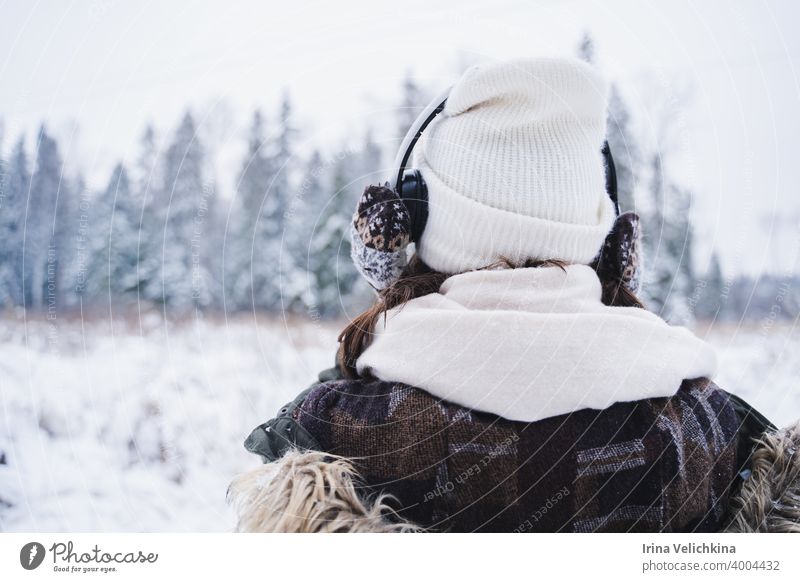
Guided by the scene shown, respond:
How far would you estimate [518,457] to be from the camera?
53cm

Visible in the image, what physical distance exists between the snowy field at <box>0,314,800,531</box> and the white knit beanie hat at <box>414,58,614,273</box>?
11.6 inches

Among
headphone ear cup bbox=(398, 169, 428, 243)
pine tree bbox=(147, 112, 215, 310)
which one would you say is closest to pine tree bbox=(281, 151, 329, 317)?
pine tree bbox=(147, 112, 215, 310)

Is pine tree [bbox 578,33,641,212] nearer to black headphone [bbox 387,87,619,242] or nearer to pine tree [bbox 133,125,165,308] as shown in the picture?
black headphone [bbox 387,87,619,242]

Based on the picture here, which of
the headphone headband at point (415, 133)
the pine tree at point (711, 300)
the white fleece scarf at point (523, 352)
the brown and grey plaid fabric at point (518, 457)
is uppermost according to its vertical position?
the headphone headband at point (415, 133)

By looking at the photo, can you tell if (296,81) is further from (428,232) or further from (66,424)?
(66,424)

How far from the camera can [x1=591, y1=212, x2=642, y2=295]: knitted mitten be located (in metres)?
0.68

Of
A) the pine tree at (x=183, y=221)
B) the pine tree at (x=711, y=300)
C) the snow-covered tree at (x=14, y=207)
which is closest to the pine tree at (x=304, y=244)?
the pine tree at (x=183, y=221)

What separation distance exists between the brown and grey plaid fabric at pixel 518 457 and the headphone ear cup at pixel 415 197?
192 millimetres

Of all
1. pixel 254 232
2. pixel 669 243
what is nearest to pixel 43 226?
pixel 254 232

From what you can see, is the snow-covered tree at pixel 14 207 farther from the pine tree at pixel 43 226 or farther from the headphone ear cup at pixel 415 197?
the headphone ear cup at pixel 415 197

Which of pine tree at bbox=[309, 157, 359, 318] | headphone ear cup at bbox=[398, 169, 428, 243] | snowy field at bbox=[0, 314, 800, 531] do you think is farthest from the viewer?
pine tree at bbox=[309, 157, 359, 318]

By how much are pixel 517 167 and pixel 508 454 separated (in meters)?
0.28

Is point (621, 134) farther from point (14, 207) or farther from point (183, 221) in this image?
point (14, 207)

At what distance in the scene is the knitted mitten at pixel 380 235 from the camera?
0.61 m
